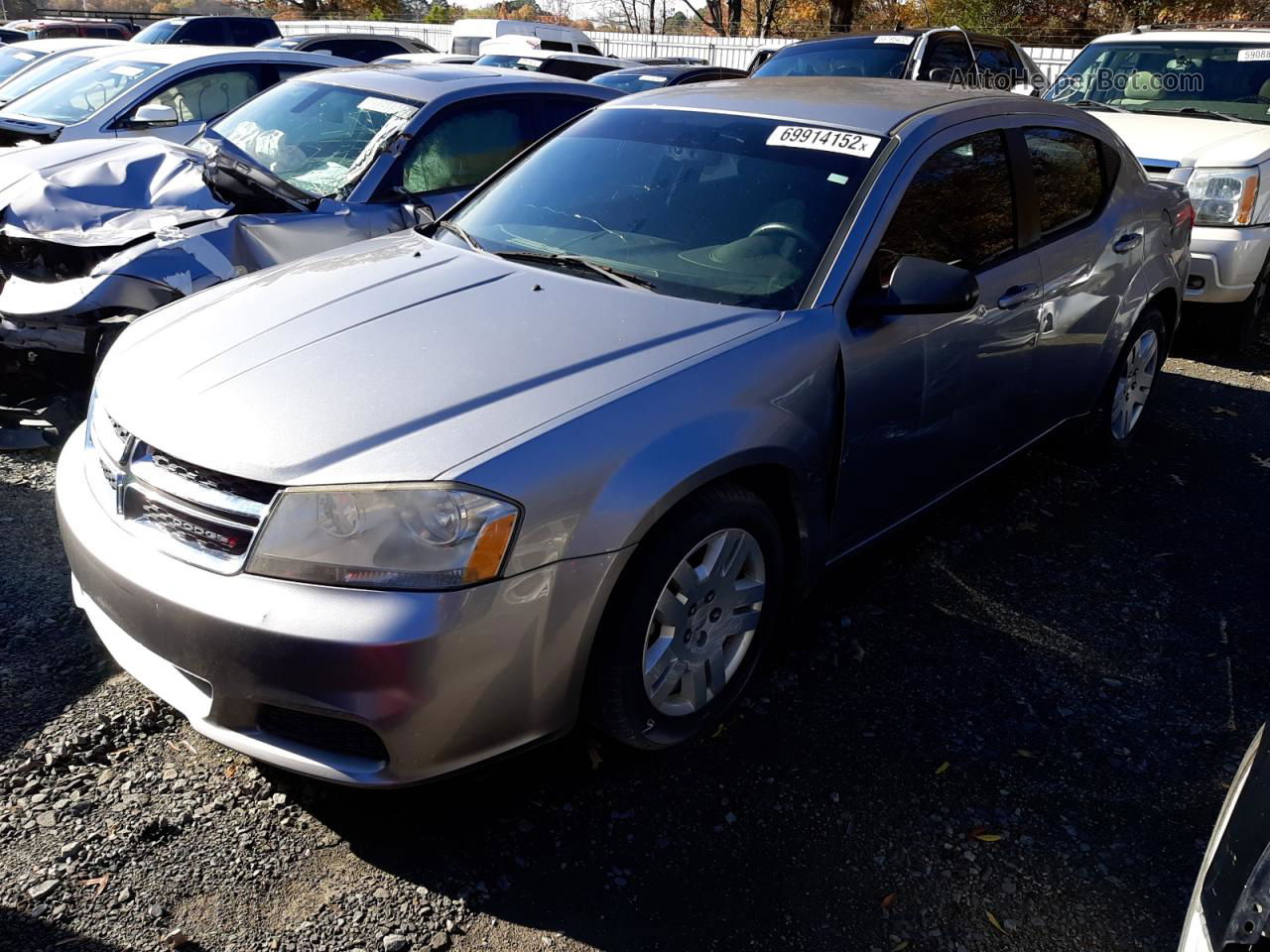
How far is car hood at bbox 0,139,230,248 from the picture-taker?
4.74 m

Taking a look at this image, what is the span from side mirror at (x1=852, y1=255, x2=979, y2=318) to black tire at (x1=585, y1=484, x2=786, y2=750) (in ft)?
2.36

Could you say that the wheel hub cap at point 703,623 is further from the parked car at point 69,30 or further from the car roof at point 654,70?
the parked car at point 69,30

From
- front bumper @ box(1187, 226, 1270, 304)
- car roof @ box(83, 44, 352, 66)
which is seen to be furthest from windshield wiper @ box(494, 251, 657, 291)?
car roof @ box(83, 44, 352, 66)

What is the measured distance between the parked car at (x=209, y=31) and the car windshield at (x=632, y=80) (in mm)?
7268

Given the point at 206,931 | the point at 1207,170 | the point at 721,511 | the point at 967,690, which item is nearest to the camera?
the point at 206,931

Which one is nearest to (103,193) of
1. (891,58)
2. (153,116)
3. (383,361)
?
(153,116)

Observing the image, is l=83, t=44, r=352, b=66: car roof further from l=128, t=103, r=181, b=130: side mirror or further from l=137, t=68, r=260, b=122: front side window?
l=128, t=103, r=181, b=130: side mirror

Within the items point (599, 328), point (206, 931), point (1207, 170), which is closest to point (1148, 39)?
point (1207, 170)

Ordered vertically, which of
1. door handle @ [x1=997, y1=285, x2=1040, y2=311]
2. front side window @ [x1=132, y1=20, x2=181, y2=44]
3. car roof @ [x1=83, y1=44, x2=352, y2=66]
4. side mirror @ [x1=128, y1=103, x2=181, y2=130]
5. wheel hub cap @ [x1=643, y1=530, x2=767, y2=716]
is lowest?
wheel hub cap @ [x1=643, y1=530, x2=767, y2=716]

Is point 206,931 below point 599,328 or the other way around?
below

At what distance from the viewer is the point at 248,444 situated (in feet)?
7.79

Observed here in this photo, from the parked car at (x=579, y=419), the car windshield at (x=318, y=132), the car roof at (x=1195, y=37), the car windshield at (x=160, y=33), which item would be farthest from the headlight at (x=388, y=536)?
the car windshield at (x=160, y=33)

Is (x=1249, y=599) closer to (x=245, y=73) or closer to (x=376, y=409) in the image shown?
(x=376, y=409)

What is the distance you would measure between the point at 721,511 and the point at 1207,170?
223 inches
